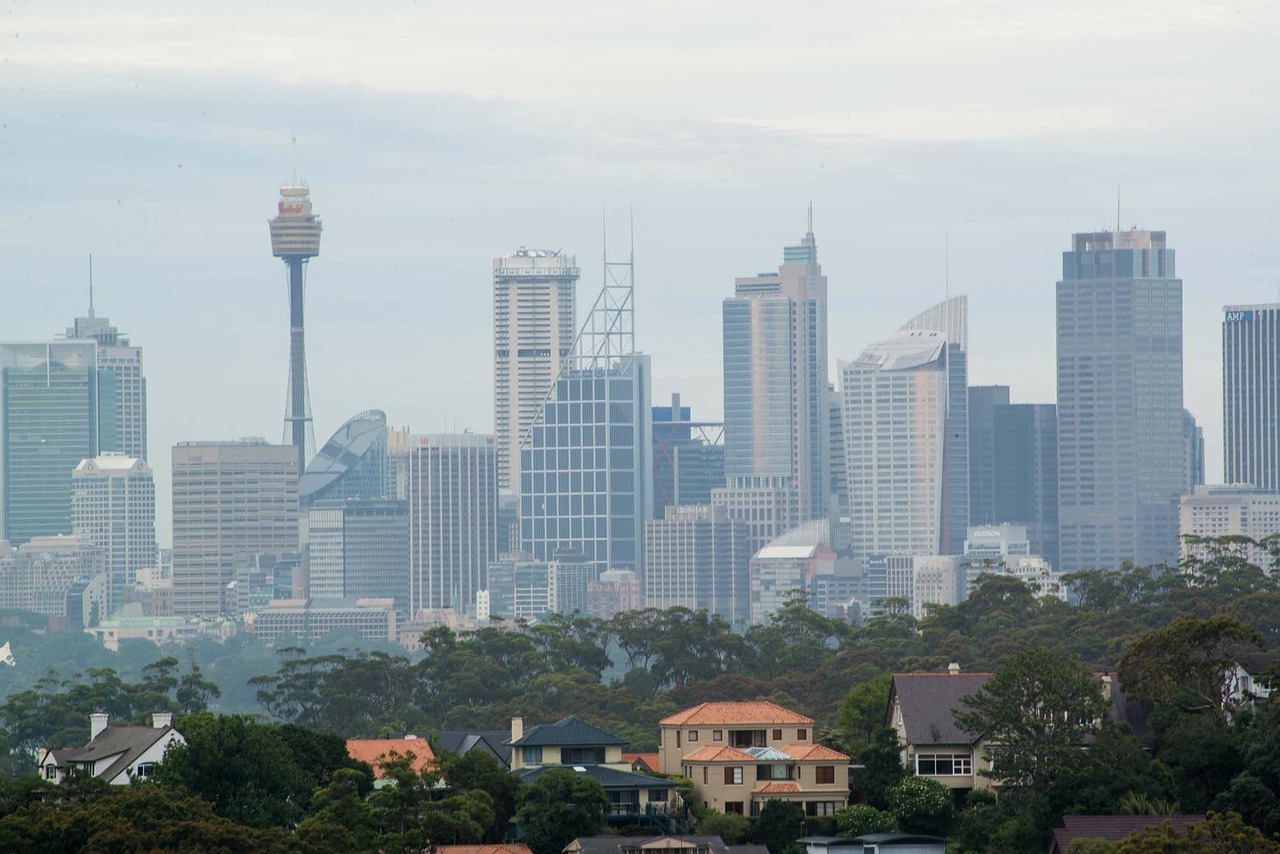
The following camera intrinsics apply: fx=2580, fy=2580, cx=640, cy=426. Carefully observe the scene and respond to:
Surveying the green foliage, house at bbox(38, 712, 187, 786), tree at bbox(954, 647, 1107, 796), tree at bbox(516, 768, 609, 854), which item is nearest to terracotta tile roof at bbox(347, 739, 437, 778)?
house at bbox(38, 712, 187, 786)

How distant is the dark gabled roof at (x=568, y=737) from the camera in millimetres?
81250

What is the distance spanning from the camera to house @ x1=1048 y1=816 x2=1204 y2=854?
6631 centimetres

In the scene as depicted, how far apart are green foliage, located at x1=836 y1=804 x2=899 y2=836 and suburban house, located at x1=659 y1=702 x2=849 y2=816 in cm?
231

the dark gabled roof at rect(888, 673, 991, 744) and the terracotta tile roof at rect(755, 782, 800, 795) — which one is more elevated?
the dark gabled roof at rect(888, 673, 991, 744)

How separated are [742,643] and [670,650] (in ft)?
19.3

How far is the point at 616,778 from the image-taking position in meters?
76.6

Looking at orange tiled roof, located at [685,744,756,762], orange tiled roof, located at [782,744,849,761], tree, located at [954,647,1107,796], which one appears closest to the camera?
tree, located at [954,647,1107,796]

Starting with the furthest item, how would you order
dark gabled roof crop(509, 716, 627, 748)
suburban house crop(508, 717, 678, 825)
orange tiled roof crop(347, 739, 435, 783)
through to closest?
dark gabled roof crop(509, 716, 627, 748) → orange tiled roof crop(347, 739, 435, 783) → suburban house crop(508, 717, 678, 825)

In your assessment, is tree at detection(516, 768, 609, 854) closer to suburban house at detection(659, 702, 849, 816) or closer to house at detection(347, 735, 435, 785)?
suburban house at detection(659, 702, 849, 816)

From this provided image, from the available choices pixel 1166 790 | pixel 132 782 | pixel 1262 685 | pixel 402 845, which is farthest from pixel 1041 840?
pixel 132 782

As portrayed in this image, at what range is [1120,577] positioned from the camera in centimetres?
17150

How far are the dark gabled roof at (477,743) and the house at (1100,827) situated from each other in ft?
71.1

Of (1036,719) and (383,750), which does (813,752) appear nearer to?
(1036,719)

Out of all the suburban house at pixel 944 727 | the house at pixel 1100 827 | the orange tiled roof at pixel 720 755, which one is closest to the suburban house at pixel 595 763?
the orange tiled roof at pixel 720 755
